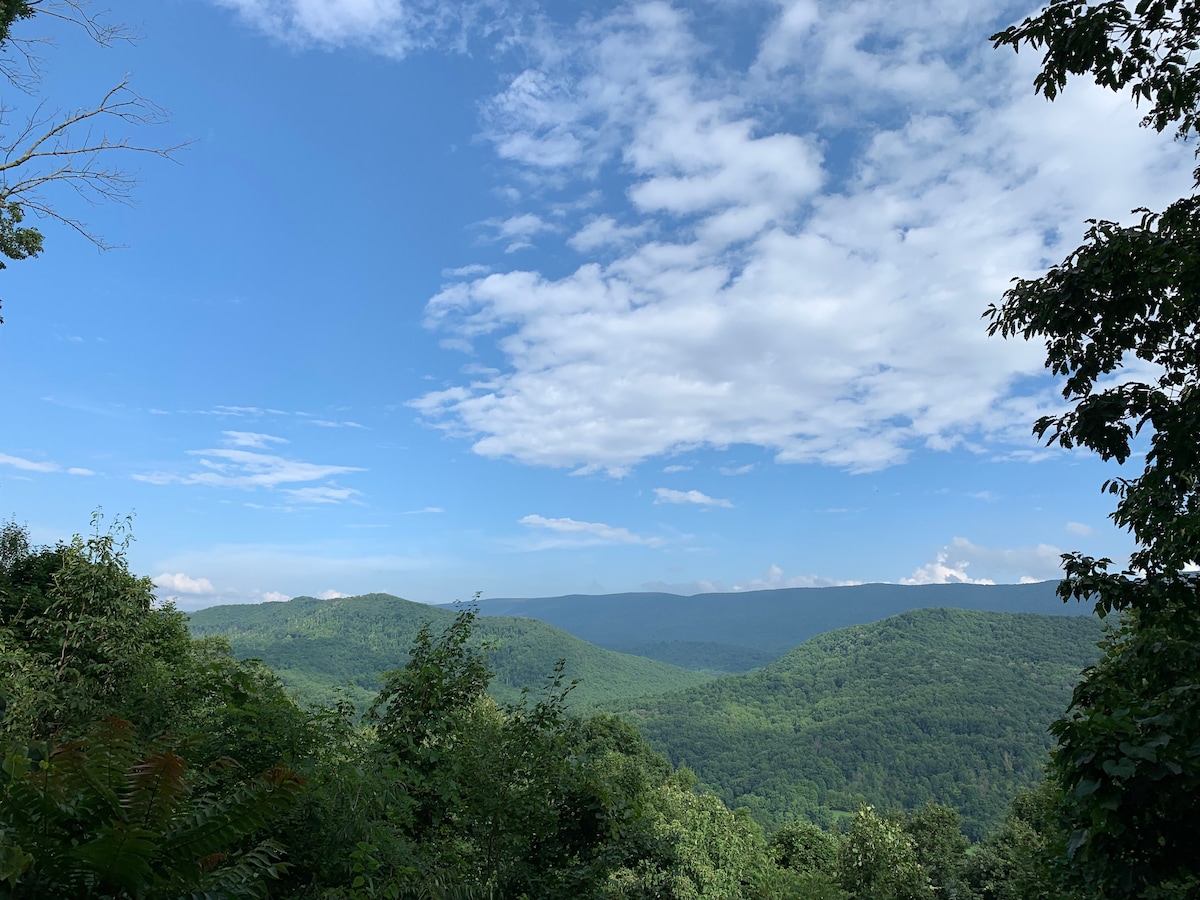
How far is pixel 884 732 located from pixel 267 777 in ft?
577

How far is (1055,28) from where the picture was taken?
4.50 metres

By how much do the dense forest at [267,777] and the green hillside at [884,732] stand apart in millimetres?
100584

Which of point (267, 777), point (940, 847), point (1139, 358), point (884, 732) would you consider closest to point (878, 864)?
point (940, 847)

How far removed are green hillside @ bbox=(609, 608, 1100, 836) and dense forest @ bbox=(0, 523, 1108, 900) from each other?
100584 millimetres

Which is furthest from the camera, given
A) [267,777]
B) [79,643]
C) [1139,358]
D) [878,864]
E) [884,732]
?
[884,732]

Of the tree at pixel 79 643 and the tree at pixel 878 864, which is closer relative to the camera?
the tree at pixel 79 643

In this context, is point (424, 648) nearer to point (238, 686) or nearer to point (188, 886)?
point (238, 686)

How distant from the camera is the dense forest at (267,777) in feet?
8.95

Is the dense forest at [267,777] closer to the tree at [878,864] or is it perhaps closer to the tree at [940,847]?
the tree at [878,864]

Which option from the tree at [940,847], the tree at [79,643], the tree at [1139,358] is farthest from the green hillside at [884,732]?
the tree at [1139,358]

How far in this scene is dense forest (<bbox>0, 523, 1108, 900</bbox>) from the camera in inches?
107

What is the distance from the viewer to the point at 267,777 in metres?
3.23

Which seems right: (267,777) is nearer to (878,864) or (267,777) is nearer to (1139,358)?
(1139,358)

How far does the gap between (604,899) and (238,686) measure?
4.85 m
